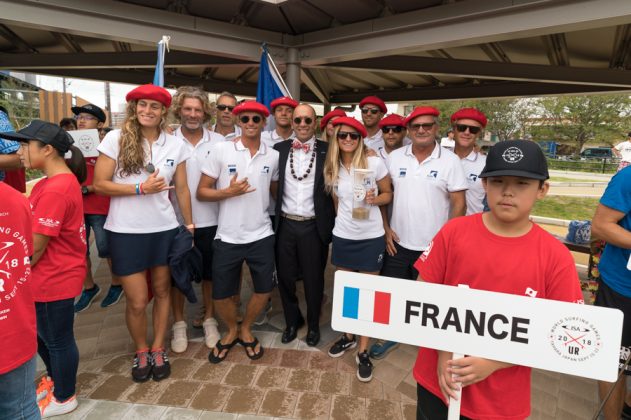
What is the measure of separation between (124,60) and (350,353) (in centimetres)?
622

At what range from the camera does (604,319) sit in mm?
1150

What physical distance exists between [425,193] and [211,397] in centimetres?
225

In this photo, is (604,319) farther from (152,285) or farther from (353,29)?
(353,29)

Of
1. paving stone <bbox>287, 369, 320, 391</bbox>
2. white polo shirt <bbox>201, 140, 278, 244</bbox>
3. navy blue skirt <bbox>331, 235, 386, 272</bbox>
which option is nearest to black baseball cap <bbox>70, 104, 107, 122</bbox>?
white polo shirt <bbox>201, 140, 278, 244</bbox>

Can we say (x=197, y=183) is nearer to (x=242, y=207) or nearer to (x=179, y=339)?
(x=242, y=207)

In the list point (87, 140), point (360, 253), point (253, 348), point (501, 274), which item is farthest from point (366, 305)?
point (87, 140)

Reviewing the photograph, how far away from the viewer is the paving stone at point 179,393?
2.71 metres

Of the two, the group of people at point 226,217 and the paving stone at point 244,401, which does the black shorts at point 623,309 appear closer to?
the group of people at point 226,217

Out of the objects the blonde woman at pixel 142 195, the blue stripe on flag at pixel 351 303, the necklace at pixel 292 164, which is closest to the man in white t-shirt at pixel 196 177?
the blonde woman at pixel 142 195

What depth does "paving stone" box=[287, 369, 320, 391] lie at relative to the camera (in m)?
2.92

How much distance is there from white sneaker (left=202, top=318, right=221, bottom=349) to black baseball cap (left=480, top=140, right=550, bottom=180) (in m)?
2.94

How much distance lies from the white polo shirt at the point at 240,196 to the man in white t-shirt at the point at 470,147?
77.4 inches

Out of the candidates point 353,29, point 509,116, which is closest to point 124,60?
point 353,29

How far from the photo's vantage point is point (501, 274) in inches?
57.5
